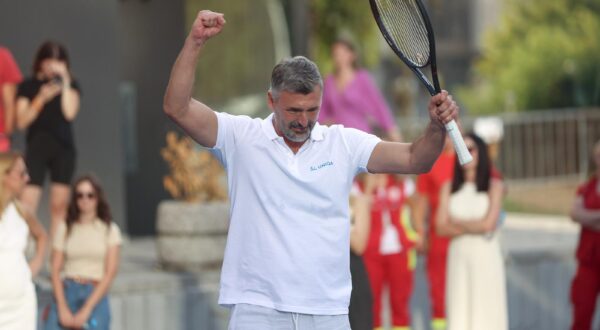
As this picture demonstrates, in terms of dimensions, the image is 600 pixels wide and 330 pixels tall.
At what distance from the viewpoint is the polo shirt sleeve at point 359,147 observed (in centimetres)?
548

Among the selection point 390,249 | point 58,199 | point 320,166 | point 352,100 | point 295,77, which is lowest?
point 390,249

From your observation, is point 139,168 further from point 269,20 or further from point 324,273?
point 324,273

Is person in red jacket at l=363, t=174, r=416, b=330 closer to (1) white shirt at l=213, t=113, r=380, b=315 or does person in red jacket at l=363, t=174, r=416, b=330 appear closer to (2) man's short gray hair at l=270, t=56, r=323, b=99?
(1) white shirt at l=213, t=113, r=380, b=315

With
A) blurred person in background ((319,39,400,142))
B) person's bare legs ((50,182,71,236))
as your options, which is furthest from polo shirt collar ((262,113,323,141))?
blurred person in background ((319,39,400,142))

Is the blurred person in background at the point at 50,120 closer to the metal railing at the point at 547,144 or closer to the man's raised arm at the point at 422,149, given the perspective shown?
the man's raised arm at the point at 422,149

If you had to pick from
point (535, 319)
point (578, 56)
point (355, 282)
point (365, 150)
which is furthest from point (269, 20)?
point (578, 56)

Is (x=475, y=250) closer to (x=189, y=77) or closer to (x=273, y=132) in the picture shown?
(x=273, y=132)

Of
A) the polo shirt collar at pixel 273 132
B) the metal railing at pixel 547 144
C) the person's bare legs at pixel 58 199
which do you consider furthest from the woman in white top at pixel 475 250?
the metal railing at pixel 547 144

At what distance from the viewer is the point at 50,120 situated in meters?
9.93

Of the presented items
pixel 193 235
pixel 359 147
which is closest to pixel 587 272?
pixel 193 235

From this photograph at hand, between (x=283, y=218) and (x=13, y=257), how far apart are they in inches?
89.0

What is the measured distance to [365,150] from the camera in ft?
18.0

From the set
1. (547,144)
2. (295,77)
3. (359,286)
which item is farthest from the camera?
(547,144)

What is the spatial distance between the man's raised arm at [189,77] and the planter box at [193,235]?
5.26m
